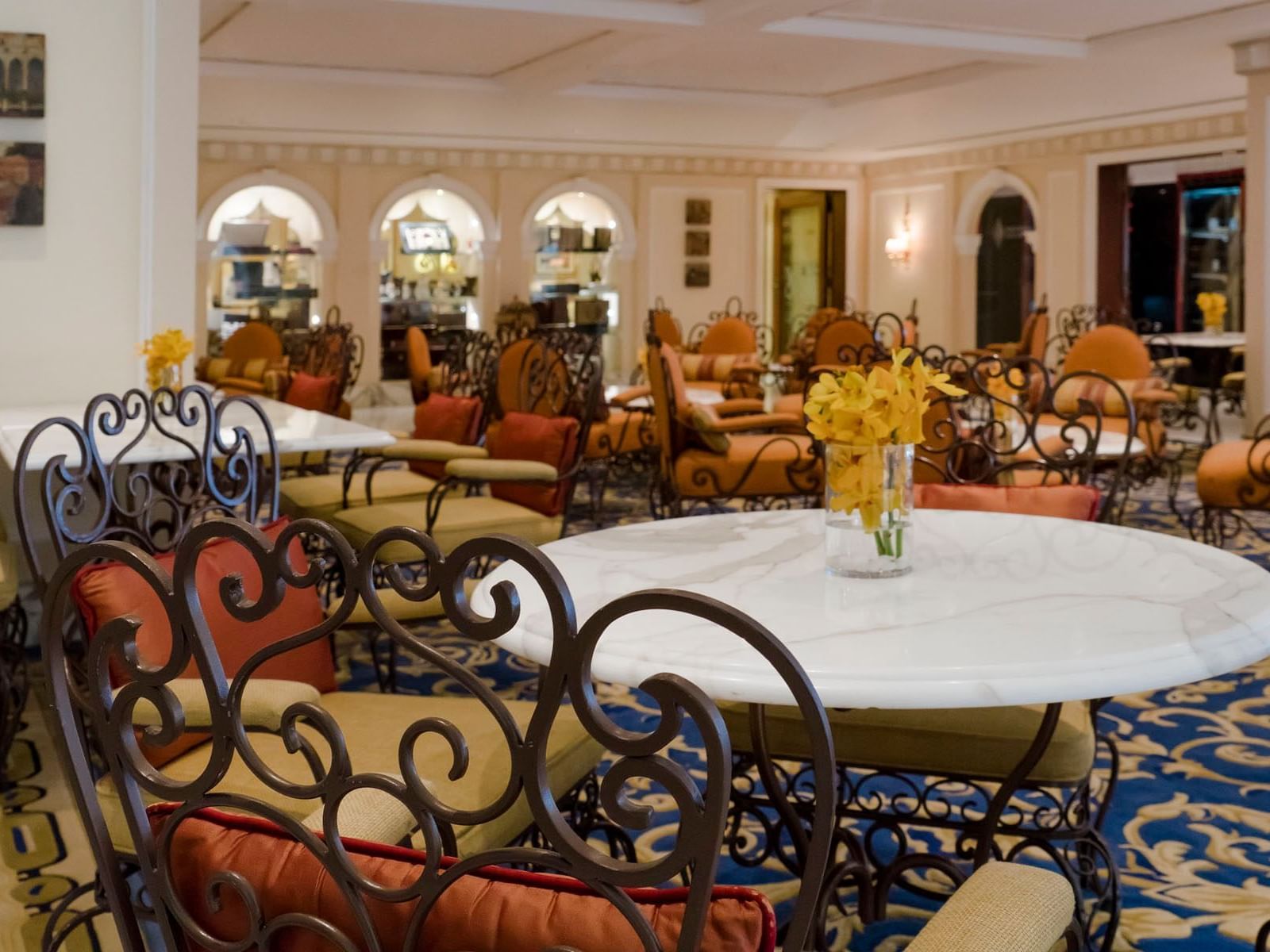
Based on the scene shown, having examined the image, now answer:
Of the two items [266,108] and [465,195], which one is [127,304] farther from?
[465,195]

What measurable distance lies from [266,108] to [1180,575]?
11428 mm

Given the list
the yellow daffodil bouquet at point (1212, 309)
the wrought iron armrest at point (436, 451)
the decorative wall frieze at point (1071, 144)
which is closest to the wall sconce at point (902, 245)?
the decorative wall frieze at point (1071, 144)

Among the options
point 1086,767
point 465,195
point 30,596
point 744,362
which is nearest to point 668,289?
point 465,195

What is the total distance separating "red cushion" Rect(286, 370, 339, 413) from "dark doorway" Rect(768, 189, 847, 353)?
11.1 meters

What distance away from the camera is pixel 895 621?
213 cm

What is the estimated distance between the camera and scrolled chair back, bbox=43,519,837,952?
1060 millimetres

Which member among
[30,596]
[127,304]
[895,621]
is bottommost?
[30,596]

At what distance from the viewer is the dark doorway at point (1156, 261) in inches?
580

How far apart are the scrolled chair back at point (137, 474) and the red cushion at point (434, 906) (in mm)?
1013

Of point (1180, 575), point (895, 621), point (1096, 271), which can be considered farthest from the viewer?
point (1096, 271)

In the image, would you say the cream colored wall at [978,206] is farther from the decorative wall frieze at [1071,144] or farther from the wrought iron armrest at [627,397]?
the wrought iron armrest at [627,397]

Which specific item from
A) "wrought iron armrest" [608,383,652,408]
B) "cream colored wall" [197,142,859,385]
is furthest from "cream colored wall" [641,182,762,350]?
"wrought iron armrest" [608,383,652,408]

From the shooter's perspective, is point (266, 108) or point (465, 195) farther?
point (465, 195)

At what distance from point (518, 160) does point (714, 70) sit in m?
3.19
